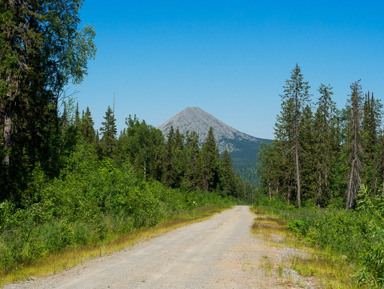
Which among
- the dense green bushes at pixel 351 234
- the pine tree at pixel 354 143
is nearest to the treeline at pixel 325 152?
the pine tree at pixel 354 143

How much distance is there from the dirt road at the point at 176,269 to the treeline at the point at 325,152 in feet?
87.2

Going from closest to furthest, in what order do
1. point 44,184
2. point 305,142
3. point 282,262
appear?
point 282,262, point 44,184, point 305,142

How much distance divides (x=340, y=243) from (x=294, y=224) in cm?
675

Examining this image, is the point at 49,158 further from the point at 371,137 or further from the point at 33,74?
the point at 371,137

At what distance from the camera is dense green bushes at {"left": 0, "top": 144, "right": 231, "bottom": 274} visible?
10.4m

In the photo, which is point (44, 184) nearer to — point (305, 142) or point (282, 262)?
point (282, 262)

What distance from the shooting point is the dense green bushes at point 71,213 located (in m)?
10.4

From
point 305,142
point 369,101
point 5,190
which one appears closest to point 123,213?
point 5,190

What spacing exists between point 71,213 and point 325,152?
40.6m

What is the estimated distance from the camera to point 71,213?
15.4 metres

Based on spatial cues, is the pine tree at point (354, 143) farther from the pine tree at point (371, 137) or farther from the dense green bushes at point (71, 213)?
the dense green bushes at point (71, 213)

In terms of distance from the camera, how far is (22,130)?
18.7 meters

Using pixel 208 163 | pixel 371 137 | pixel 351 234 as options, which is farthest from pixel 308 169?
pixel 208 163

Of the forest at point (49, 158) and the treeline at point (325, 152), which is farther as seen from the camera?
the treeline at point (325, 152)
